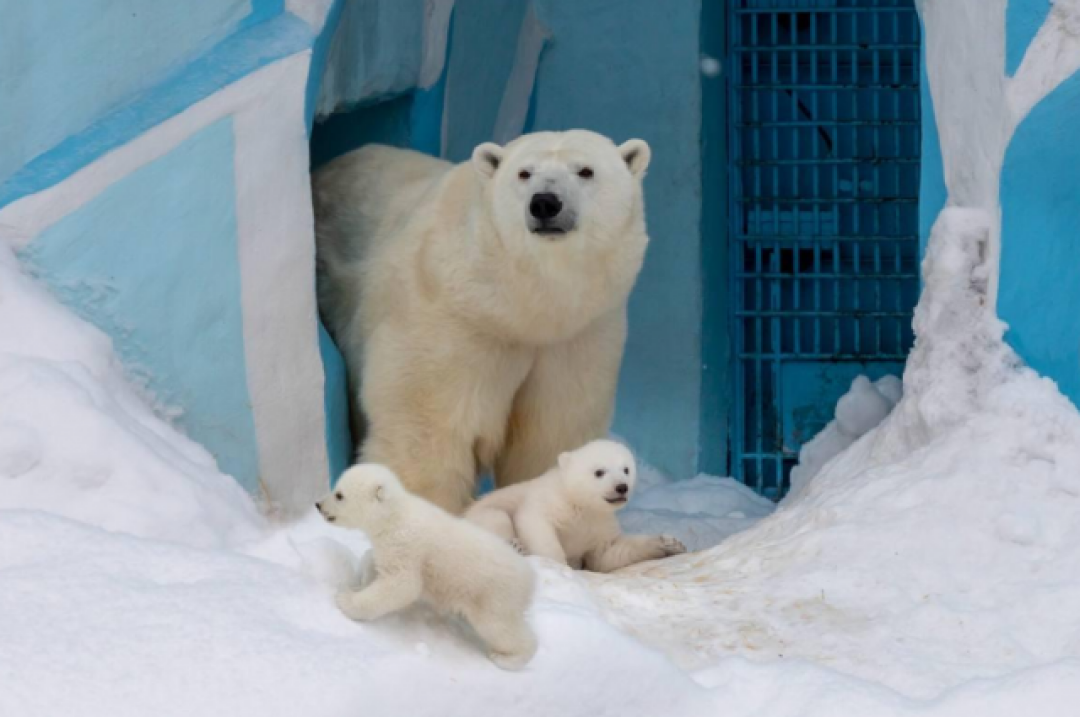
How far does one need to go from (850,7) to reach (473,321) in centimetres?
315

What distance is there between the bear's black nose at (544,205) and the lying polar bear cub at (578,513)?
62cm

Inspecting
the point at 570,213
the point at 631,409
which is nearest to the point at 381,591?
the point at 570,213

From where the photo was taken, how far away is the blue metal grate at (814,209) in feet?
23.0

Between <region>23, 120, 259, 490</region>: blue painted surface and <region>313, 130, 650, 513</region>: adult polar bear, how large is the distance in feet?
1.84

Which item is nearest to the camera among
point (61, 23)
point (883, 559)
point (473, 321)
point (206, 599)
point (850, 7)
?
point (206, 599)

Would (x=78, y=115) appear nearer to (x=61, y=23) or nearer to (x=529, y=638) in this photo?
(x=61, y=23)

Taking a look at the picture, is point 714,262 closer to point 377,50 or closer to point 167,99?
point 377,50

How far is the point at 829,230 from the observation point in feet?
23.6

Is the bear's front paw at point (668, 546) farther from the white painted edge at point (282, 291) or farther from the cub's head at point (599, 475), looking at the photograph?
the white painted edge at point (282, 291)

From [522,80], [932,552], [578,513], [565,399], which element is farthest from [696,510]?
[932,552]

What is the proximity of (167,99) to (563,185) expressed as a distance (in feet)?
3.50

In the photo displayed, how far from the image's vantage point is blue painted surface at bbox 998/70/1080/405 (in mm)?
4031

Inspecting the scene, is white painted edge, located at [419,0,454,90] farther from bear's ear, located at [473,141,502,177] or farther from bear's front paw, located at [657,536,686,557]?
bear's front paw, located at [657,536,686,557]

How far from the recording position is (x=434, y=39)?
5.69 metres
